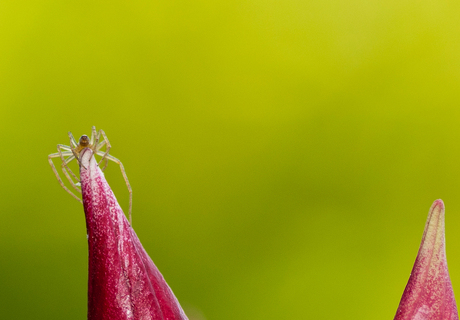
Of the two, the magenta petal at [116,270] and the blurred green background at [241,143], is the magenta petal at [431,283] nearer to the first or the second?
the magenta petal at [116,270]

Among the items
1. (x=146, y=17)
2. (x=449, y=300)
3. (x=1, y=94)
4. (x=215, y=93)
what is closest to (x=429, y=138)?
(x=215, y=93)

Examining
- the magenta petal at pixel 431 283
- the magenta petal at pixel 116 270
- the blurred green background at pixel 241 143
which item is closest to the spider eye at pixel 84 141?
the magenta petal at pixel 116 270

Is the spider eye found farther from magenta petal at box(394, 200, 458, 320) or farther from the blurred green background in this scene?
the blurred green background

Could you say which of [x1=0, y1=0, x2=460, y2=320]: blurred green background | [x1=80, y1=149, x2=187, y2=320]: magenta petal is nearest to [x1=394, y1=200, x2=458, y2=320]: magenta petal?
[x1=80, y1=149, x2=187, y2=320]: magenta petal

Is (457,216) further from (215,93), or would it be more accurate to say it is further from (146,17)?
(146,17)

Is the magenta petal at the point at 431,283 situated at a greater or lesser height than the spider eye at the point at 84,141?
lesser

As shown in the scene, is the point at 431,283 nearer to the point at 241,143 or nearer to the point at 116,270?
the point at 116,270

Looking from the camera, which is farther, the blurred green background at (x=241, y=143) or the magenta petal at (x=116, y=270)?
the blurred green background at (x=241, y=143)
